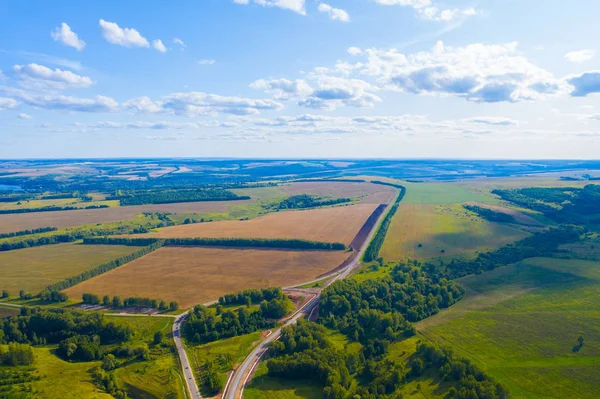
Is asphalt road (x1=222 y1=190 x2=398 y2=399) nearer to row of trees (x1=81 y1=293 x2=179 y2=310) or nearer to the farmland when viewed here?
row of trees (x1=81 y1=293 x2=179 y2=310)

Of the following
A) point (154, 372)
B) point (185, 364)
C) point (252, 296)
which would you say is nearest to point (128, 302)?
point (252, 296)

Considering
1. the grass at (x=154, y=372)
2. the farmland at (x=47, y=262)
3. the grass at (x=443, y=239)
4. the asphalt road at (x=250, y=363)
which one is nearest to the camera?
the grass at (x=154, y=372)

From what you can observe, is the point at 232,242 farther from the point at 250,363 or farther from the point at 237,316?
the point at 250,363

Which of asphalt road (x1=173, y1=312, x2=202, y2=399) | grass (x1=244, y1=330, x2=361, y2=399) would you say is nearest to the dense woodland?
asphalt road (x1=173, y1=312, x2=202, y2=399)

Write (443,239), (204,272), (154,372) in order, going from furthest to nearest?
(443,239)
(204,272)
(154,372)

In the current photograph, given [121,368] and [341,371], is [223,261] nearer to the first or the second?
[121,368]

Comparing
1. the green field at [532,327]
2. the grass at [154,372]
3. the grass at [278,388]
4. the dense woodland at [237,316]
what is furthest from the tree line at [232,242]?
the grass at [278,388]

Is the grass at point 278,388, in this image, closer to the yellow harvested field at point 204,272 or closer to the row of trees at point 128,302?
the row of trees at point 128,302
